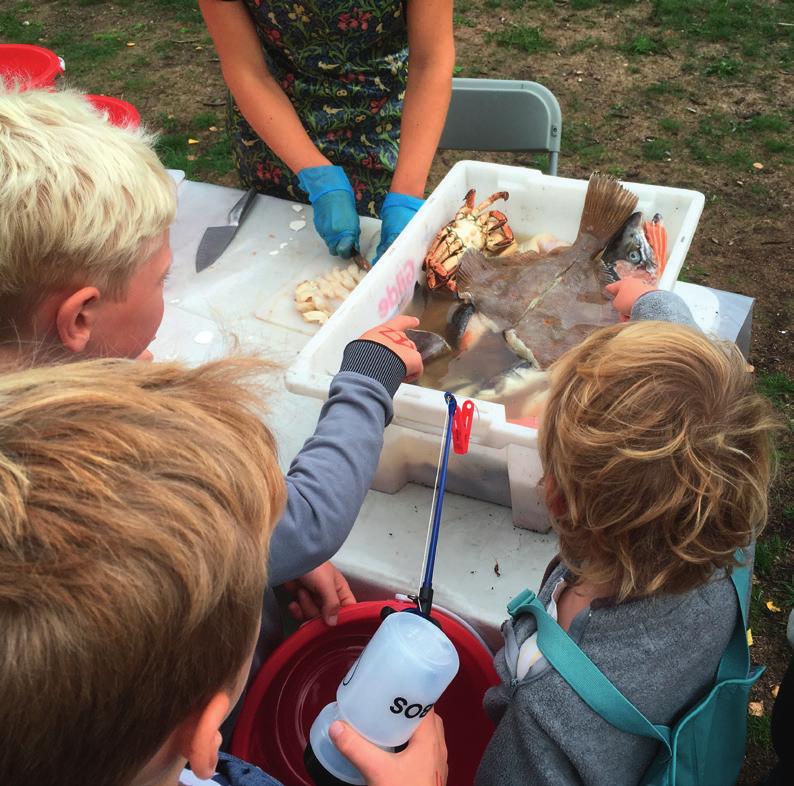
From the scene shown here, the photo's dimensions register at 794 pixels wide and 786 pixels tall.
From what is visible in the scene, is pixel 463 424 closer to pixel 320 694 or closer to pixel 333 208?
pixel 320 694

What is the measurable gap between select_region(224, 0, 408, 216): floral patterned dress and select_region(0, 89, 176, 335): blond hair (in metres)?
0.95

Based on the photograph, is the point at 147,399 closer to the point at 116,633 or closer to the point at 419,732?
the point at 116,633

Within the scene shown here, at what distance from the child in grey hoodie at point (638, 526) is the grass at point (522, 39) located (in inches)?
194

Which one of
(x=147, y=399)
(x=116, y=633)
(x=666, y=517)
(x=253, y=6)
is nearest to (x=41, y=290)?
(x=147, y=399)

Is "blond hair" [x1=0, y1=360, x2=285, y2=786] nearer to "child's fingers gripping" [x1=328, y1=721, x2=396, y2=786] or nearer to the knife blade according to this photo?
"child's fingers gripping" [x1=328, y1=721, x2=396, y2=786]

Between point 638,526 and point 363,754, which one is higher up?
point 638,526

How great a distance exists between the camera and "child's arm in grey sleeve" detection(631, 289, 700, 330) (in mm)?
1361

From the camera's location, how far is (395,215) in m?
1.92

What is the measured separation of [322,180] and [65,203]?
103 centimetres

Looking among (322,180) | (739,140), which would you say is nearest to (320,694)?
(322,180)

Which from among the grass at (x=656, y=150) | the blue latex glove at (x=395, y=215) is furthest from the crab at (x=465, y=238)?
the grass at (x=656, y=150)

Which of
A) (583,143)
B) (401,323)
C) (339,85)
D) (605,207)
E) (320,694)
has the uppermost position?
(339,85)

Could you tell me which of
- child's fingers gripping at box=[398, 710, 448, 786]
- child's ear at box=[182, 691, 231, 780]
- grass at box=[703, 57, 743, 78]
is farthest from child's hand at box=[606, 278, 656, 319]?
grass at box=[703, 57, 743, 78]

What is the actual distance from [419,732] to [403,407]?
1.73 ft
